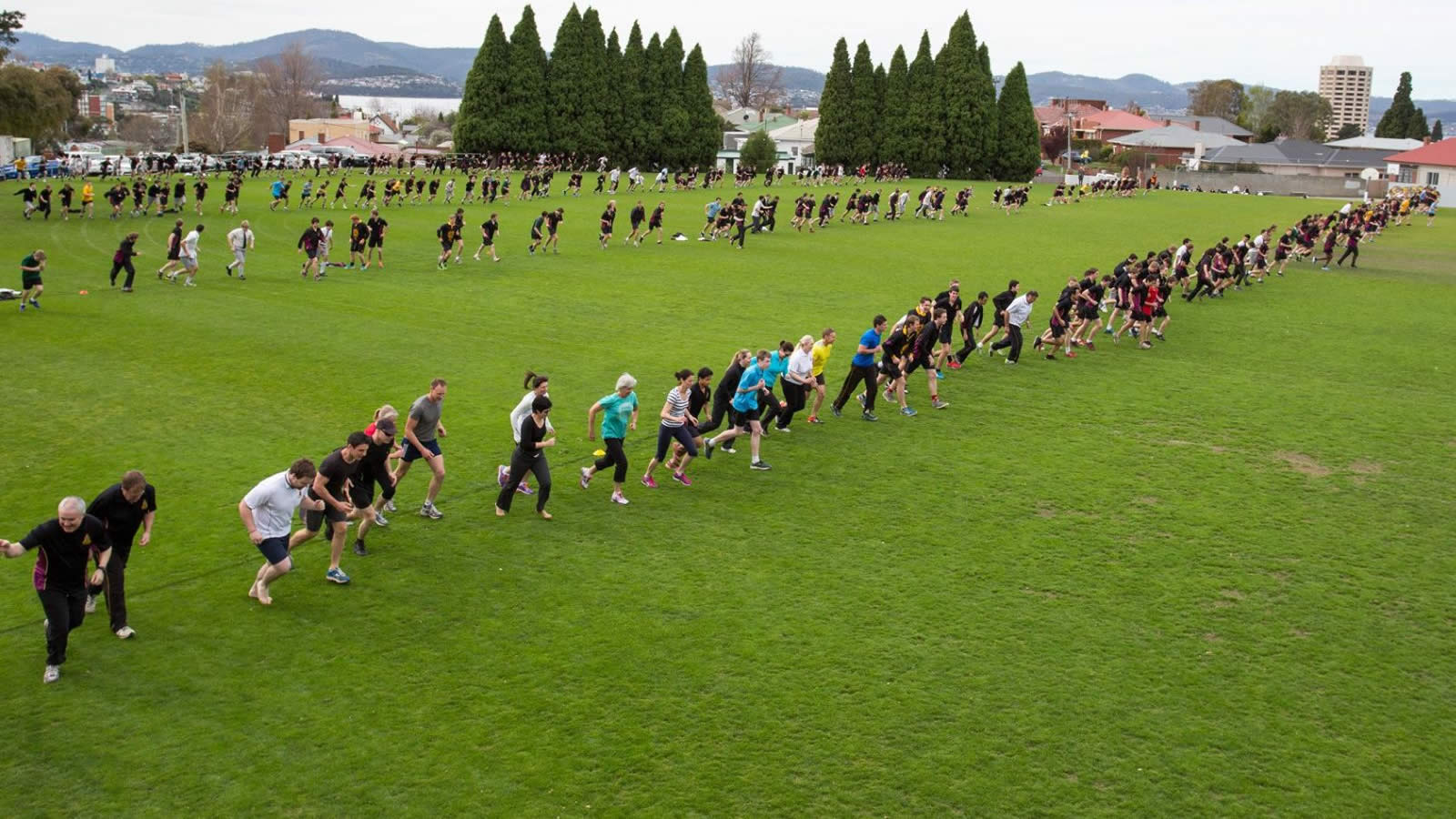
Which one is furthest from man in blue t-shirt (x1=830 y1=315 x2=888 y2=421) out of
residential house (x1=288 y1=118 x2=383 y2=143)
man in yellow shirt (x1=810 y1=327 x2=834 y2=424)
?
residential house (x1=288 y1=118 x2=383 y2=143)

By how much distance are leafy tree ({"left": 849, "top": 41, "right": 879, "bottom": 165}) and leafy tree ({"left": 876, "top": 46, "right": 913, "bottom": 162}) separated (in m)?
0.70

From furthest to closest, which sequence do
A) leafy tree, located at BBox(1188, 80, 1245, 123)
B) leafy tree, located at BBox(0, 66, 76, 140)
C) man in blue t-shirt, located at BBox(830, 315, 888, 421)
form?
leafy tree, located at BBox(1188, 80, 1245, 123) < leafy tree, located at BBox(0, 66, 76, 140) < man in blue t-shirt, located at BBox(830, 315, 888, 421)

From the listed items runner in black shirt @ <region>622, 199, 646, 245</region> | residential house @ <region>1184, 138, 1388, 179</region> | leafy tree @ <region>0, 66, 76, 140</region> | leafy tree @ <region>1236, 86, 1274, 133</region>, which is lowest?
runner in black shirt @ <region>622, 199, 646, 245</region>

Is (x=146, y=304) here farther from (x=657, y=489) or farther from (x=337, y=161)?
(x=337, y=161)

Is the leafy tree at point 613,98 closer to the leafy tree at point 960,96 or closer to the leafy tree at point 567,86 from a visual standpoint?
the leafy tree at point 567,86

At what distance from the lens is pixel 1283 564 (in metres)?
11.8

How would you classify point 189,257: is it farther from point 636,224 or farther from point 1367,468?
point 1367,468

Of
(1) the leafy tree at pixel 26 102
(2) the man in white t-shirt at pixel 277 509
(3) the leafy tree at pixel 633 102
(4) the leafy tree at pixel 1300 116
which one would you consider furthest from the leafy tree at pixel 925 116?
(4) the leafy tree at pixel 1300 116

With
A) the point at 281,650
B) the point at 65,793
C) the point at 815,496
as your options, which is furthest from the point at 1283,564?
the point at 65,793

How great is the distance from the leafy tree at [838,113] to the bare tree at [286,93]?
8426cm

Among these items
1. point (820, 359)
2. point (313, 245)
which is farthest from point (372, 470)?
point (313, 245)

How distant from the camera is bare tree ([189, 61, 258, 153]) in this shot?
111750 millimetres

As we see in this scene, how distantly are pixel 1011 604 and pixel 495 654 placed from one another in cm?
461

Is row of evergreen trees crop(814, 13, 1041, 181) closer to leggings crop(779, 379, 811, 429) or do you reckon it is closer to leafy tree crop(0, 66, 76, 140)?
leafy tree crop(0, 66, 76, 140)
